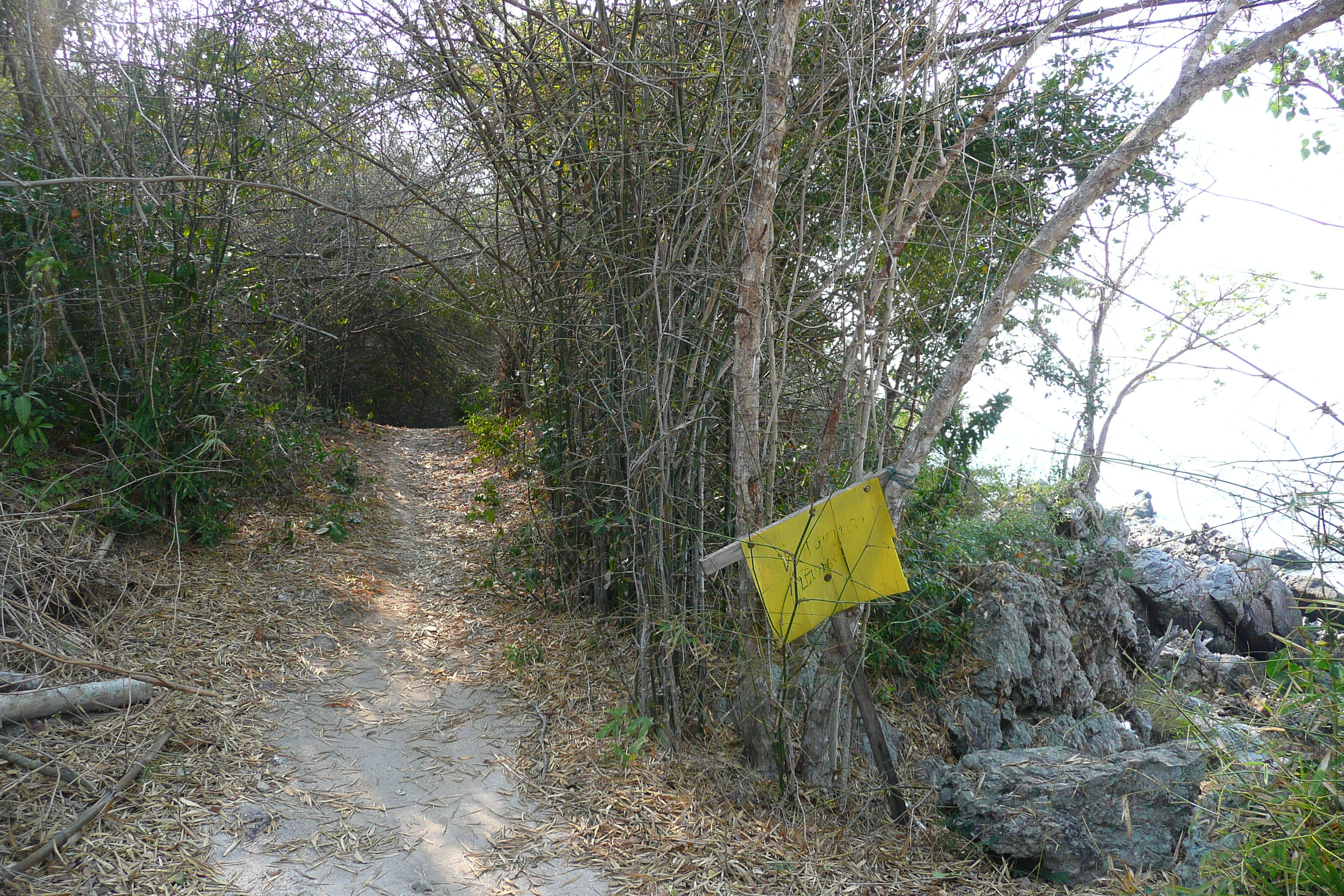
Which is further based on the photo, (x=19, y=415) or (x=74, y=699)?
(x=19, y=415)

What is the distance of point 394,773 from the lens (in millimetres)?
2936

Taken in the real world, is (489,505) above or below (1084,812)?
above

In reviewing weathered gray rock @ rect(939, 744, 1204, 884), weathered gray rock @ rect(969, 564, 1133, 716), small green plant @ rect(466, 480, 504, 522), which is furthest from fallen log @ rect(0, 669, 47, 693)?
weathered gray rock @ rect(969, 564, 1133, 716)

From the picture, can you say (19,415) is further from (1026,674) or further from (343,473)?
(1026,674)

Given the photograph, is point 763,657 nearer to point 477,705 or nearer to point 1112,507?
point 477,705

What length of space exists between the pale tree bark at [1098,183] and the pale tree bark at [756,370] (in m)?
0.57

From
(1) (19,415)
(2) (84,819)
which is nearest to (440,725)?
(2) (84,819)

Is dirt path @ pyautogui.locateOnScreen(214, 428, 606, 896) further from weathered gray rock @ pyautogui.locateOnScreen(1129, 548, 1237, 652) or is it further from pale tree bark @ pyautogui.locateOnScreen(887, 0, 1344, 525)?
weathered gray rock @ pyautogui.locateOnScreen(1129, 548, 1237, 652)

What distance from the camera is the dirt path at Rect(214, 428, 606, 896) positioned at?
240cm

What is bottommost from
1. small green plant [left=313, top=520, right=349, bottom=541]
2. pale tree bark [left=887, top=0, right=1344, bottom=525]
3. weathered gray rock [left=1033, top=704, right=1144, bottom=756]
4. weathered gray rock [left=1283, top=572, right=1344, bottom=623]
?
weathered gray rock [left=1033, top=704, right=1144, bottom=756]

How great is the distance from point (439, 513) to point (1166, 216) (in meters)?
6.38

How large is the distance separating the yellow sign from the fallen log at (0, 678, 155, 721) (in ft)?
8.06

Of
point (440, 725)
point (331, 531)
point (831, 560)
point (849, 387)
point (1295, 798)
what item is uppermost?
point (849, 387)

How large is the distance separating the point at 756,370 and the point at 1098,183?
139 centimetres
